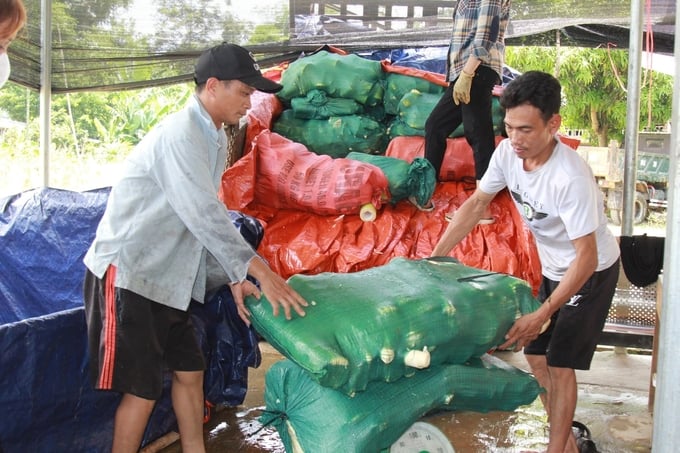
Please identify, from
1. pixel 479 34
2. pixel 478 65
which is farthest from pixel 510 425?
pixel 479 34

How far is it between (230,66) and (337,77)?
8.50ft

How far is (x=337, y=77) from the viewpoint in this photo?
474 centimetres

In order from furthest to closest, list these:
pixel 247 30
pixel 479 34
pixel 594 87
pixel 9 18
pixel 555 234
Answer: pixel 594 87 < pixel 247 30 < pixel 479 34 < pixel 555 234 < pixel 9 18

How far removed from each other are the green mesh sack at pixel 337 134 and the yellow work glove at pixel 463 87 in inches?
36.1


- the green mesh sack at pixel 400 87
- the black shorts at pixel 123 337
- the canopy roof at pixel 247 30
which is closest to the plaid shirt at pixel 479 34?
the green mesh sack at pixel 400 87

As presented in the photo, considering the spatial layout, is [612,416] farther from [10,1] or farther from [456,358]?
[10,1]

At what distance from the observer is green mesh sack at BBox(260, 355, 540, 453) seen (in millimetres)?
2035

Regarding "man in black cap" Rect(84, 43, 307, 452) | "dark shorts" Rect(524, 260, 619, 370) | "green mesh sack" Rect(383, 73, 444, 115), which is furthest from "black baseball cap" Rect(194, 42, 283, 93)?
"green mesh sack" Rect(383, 73, 444, 115)

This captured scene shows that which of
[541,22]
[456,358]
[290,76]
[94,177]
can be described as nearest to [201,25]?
[290,76]

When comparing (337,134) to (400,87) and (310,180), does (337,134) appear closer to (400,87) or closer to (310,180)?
(400,87)

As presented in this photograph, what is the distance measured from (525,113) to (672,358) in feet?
4.06

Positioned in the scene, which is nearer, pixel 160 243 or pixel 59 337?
pixel 160 243

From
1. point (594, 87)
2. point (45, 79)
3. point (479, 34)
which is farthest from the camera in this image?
point (594, 87)

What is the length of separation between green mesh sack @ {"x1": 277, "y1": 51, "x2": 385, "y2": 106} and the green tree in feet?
33.3
